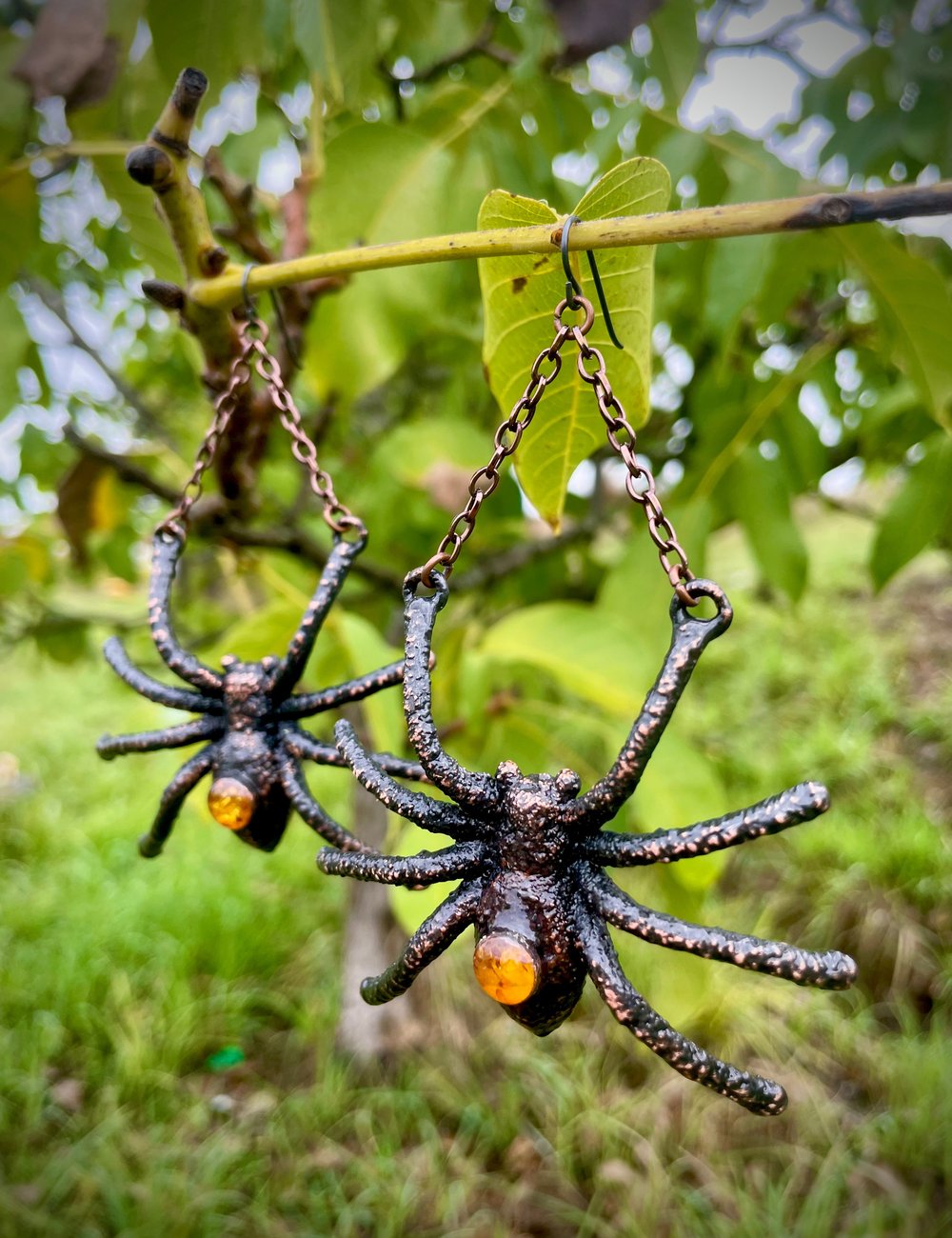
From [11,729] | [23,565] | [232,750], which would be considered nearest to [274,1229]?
[23,565]

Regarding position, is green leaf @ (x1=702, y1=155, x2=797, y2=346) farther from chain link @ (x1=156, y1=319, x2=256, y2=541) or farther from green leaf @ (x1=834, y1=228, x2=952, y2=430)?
chain link @ (x1=156, y1=319, x2=256, y2=541)

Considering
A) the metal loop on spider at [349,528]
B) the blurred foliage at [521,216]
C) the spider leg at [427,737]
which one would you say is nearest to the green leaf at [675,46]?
the blurred foliage at [521,216]

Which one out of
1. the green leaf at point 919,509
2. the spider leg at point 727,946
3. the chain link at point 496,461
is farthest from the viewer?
the green leaf at point 919,509

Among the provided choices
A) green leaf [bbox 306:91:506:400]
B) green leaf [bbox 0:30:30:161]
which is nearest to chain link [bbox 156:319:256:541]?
green leaf [bbox 306:91:506:400]

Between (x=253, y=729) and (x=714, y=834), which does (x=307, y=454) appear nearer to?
(x=253, y=729)

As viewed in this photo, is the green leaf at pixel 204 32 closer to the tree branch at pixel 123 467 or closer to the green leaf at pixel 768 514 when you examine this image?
the tree branch at pixel 123 467

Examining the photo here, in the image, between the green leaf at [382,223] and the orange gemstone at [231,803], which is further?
the green leaf at [382,223]
